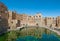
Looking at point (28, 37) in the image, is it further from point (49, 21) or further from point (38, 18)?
point (49, 21)

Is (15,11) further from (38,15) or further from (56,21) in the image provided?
(56,21)

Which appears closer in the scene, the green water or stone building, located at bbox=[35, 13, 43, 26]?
the green water

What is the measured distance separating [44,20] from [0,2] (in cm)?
2035

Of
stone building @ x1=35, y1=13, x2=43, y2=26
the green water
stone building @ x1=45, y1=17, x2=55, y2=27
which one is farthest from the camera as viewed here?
stone building @ x1=45, y1=17, x2=55, y2=27

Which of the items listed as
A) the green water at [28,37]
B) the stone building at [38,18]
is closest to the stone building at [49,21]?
the stone building at [38,18]

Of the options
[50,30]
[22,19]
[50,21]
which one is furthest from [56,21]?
[50,30]

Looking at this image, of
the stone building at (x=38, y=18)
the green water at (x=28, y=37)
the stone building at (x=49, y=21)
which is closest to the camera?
the green water at (x=28, y=37)

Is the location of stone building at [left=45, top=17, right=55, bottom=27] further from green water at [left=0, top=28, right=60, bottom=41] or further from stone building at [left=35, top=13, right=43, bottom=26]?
green water at [left=0, top=28, right=60, bottom=41]

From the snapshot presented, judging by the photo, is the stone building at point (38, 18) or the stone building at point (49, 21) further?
the stone building at point (49, 21)

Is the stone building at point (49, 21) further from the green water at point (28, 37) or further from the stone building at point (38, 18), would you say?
the green water at point (28, 37)

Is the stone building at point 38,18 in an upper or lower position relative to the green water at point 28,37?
upper

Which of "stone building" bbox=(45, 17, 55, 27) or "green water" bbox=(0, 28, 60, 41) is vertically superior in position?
"stone building" bbox=(45, 17, 55, 27)

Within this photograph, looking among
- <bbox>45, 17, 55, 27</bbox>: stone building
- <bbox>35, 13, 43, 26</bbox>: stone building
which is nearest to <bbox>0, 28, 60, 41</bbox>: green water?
<bbox>35, 13, 43, 26</bbox>: stone building

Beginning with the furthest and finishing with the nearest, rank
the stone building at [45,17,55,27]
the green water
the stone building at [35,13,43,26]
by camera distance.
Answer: the stone building at [45,17,55,27] → the stone building at [35,13,43,26] → the green water
